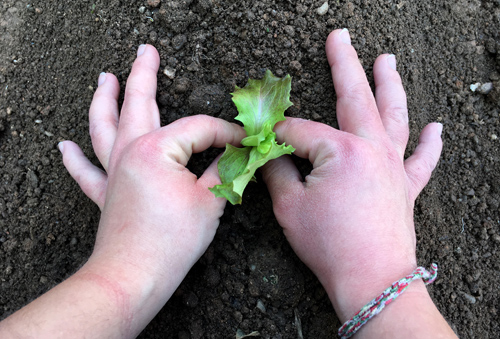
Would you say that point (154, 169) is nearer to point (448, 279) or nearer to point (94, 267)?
point (94, 267)

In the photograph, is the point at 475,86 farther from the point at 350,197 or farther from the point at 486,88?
the point at 350,197

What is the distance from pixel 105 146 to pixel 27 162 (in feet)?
2.41

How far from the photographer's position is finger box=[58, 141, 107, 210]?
1.98 meters

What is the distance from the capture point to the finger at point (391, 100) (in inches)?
76.2

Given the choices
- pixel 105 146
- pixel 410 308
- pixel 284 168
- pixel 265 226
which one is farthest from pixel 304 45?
pixel 410 308

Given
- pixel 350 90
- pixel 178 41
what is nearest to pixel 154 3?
pixel 178 41

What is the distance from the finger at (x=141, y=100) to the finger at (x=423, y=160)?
4.06ft

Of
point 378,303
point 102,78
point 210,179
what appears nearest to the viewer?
point 378,303

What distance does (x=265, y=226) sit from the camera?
1.99m

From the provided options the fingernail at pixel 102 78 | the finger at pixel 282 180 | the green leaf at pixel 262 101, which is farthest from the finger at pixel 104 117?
the finger at pixel 282 180

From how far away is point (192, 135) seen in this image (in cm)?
175

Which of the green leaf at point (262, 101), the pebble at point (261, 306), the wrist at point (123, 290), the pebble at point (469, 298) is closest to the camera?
the wrist at point (123, 290)

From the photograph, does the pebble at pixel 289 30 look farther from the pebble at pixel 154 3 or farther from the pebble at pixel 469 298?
the pebble at pixel 469 298

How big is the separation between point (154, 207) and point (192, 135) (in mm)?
346
